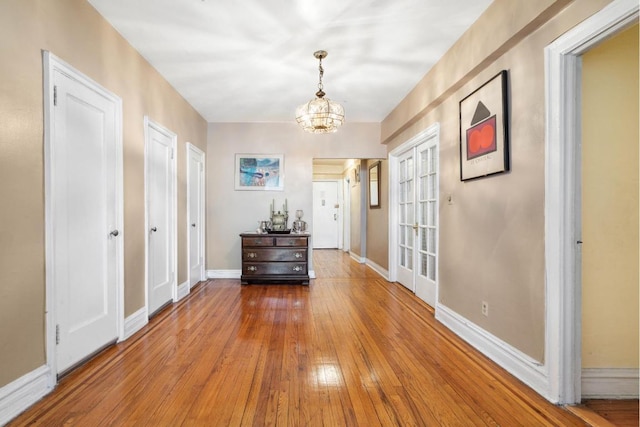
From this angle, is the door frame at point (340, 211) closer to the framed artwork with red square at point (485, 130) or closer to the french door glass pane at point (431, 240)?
the french door glass pane at point (431, 240)

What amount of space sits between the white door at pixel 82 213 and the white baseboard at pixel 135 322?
0.43 feet

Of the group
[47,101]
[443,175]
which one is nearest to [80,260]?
[47,101]

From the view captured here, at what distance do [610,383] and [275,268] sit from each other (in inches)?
144

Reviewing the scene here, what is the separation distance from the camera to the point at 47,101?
1.85m

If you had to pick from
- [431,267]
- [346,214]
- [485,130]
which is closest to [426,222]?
[431,267]

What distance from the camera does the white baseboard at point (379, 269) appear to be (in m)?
5.05

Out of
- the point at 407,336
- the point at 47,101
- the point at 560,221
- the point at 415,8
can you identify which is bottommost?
the point at 407,336

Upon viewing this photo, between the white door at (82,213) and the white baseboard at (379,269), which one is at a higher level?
the white door at (82,213)

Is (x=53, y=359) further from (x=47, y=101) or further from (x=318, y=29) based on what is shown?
(x=318, y=29)

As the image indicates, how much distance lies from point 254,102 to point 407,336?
3318mm

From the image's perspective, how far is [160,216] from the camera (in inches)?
134

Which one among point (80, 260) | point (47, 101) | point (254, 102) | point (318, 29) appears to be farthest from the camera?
point (254, 102)

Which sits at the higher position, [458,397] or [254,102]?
[254,102]

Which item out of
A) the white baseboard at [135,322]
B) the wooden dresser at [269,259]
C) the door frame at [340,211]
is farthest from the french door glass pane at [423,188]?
the door frame at [340,211]
